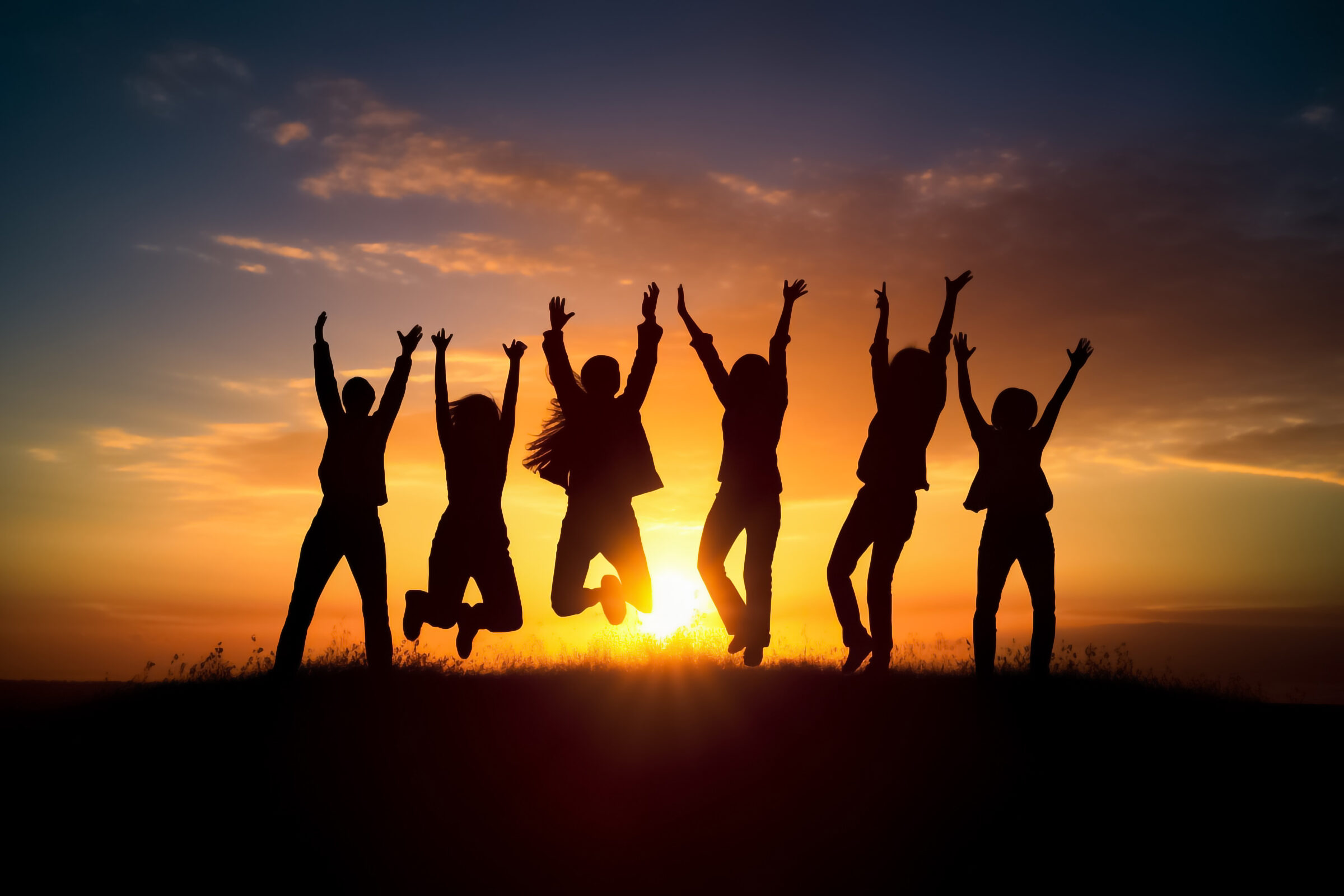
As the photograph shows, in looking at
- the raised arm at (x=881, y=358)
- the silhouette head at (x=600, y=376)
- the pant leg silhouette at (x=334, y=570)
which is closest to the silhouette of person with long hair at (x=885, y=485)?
the raised arm at (x=881, y=358)

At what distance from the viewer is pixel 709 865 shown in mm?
7430

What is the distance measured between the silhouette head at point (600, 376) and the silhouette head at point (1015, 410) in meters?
4.59

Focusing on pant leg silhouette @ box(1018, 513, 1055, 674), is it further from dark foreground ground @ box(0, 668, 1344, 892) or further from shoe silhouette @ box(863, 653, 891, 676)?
shoe silhouette @ box(863, 653, 891, 676)

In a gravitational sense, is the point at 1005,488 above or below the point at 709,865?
above

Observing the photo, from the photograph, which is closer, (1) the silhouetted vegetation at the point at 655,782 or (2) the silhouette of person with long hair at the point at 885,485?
(1) the silhouetted vegetation at the point at 655,782

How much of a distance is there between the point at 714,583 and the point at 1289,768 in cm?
597

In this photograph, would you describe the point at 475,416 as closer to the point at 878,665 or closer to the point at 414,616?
the point at 414,616

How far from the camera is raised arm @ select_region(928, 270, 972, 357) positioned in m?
11.1

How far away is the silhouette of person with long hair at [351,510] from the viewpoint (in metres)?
10.9

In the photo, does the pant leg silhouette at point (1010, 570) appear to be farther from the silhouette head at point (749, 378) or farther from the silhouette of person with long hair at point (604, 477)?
the silhouette of person with long hair at point (604, 477)

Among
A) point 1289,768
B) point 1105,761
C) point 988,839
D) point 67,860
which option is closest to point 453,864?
point 67,860

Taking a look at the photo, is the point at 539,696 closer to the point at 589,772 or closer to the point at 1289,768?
the point at 589,772

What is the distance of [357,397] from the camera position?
440 inches

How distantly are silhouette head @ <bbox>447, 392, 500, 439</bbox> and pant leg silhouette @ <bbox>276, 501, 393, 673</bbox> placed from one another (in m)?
1.39
